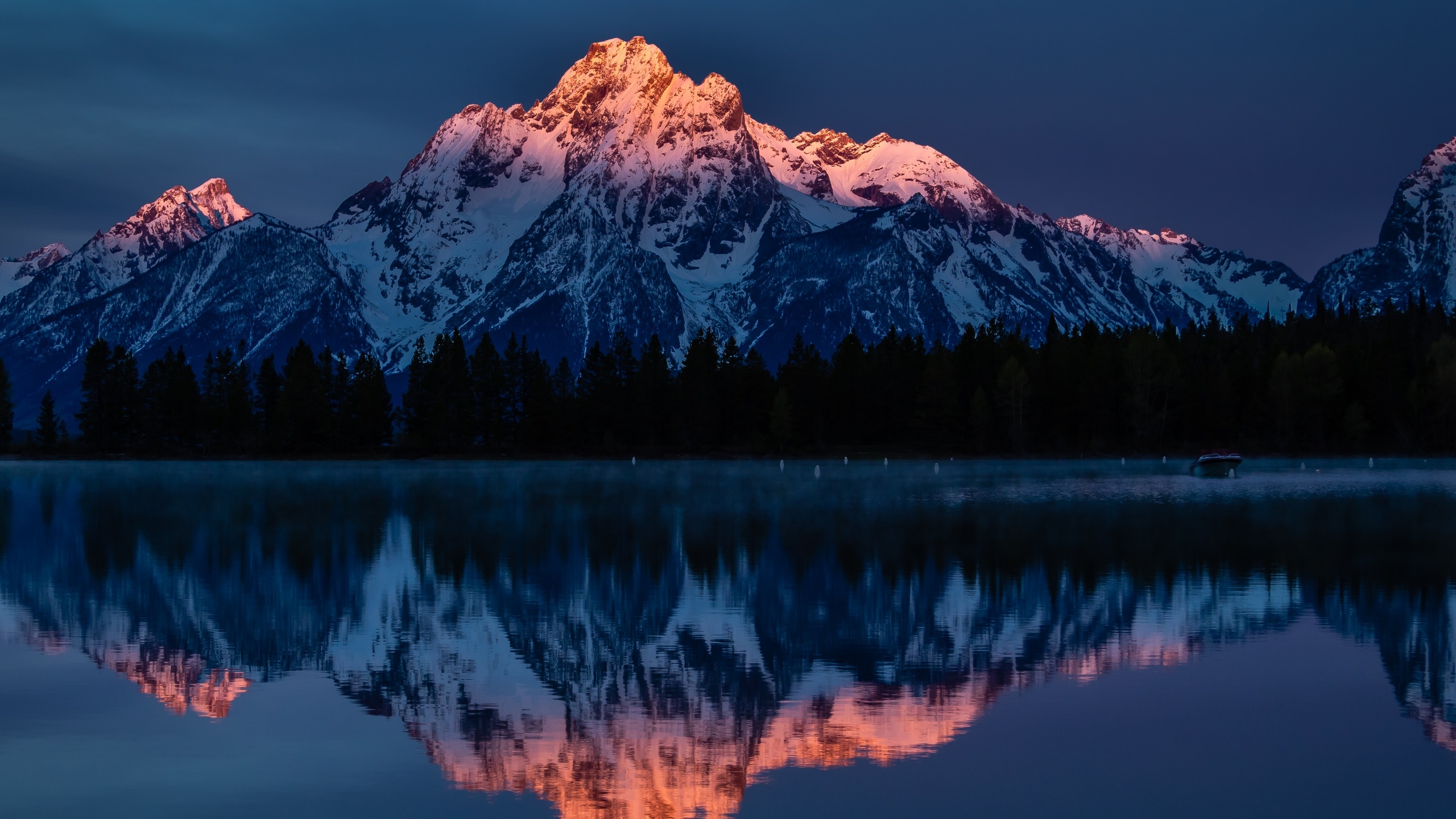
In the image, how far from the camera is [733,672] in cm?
2908

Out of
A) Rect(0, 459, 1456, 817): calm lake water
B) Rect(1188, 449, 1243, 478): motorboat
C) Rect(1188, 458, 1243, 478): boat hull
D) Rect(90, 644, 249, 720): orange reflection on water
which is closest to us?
Rect(0, 459, 1456, 817): calm lake water

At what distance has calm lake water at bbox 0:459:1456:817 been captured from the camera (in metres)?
20.9

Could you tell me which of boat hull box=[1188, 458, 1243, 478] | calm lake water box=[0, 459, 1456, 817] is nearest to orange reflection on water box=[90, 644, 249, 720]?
calm lake water box=[0, 459, 1456, 817]

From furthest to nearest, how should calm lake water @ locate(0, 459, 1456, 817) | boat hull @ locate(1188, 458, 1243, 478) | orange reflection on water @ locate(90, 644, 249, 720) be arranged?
boat hull @ locate(1188, 458, 1243, 478) → orange reflection on water @ locate(90, 644, 249, 720) → calm lake water @ locate(0, 459, 1456, 817)

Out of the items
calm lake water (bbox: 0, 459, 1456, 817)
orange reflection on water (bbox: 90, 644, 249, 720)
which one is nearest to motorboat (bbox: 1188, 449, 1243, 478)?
calm lake water (bbox: 0, 459, 1456, 817)

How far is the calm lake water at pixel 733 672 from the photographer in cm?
2088

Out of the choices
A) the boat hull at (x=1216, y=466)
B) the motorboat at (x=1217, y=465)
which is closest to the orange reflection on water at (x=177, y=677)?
the boat hull at (x=1216, y=466)

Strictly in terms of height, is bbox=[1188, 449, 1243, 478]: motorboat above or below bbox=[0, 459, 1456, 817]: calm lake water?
above

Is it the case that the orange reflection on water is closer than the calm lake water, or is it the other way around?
the calm lake water

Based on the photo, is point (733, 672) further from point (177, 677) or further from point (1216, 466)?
point (1216, 466)

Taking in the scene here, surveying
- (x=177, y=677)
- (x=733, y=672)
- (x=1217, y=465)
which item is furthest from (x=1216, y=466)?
(x=177, y=677)

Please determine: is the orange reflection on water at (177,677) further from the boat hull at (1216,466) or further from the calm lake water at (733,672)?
the boat hull at (1216,466)

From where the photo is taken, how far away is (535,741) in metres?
23.5

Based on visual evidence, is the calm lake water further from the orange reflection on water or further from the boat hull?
the boat hull
